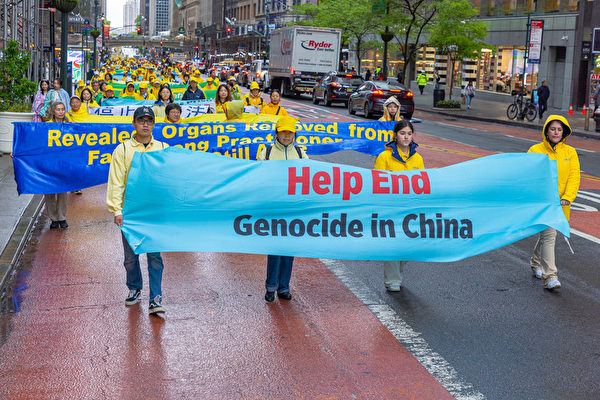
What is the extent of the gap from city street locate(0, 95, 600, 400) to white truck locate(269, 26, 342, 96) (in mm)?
39488

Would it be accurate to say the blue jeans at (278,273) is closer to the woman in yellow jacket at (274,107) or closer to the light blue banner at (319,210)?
the light blue banner at (319,210)

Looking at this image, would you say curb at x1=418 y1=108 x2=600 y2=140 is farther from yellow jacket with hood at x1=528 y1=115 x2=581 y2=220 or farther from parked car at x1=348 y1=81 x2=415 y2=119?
yellow jacket with hood at x1=528 y1=115 x2=581 y2=220

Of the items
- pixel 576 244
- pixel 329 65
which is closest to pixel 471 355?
pixel 576 244

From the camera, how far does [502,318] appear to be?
717 cm

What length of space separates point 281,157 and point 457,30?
37153mm

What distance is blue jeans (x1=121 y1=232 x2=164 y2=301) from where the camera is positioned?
7.05 m

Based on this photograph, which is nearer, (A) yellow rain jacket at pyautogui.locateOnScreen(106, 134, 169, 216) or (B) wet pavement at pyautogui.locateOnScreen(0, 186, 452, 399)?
(B) wet pavement at pyautogui.locateOnScreen(0, 186, 452, 399)

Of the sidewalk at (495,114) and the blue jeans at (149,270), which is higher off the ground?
the sidewalk at (495,114)

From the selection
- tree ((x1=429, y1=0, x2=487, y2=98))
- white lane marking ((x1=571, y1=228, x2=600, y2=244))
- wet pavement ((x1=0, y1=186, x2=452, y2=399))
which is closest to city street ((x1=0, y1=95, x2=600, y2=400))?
wet pavement ((x1=0, y1=186, x2=452, y2=399))

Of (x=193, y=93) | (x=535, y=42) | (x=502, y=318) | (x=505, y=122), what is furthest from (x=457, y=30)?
(x=502, y=318)

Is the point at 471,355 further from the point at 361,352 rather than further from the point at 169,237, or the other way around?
the point at 169,237

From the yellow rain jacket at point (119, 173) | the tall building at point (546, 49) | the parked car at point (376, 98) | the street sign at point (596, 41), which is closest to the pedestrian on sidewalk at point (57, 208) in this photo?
the yellow rain jacket at point (119, 173)

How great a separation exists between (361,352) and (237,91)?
14602 millimetres

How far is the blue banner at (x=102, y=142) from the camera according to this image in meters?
10.4
